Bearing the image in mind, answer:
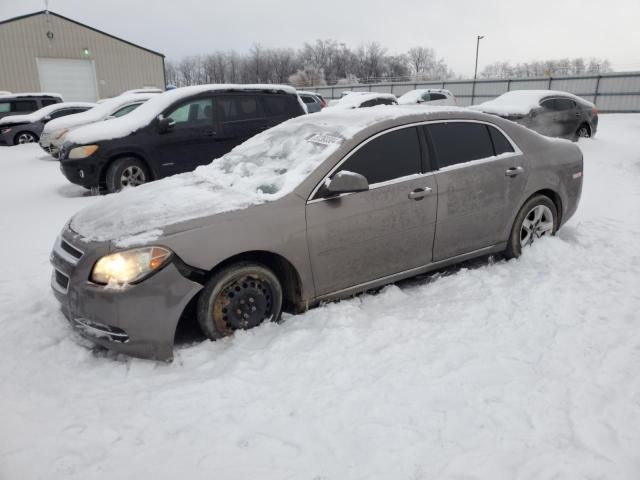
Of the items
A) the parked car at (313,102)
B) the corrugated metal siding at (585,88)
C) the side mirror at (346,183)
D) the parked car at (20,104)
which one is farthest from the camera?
the corrugated metal siding at (585,88)

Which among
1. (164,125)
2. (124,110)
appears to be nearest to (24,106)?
(124,110)

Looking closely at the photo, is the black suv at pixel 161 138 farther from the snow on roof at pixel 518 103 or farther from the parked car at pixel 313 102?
the parked car at pixel 313 102

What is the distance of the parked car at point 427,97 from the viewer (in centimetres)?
2028

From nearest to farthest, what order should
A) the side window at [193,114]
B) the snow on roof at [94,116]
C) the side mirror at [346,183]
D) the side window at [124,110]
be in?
the side mirror at [346,183], the side window at [193,114], the snow on roof at [94,116], the side window at [124,110]

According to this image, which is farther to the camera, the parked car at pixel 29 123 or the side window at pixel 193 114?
the parked car at pixel 29 123

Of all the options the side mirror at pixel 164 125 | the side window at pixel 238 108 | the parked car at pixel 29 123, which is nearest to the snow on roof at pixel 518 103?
the side window at pixel 238 108

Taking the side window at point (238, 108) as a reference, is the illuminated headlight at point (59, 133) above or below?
below

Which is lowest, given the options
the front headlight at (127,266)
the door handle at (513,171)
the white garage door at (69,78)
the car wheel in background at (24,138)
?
the car wheel in background at (24,138)

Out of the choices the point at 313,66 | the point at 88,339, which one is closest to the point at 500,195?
the point at 88,339

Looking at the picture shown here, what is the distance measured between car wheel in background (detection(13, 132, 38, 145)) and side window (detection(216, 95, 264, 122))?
10797mm

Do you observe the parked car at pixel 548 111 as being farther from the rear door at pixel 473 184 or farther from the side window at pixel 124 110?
the side window at pixel 124 110

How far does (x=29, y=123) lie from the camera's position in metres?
15.8

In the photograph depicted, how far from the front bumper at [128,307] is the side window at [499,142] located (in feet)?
10.00

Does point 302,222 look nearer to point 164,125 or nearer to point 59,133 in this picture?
point 164,125
